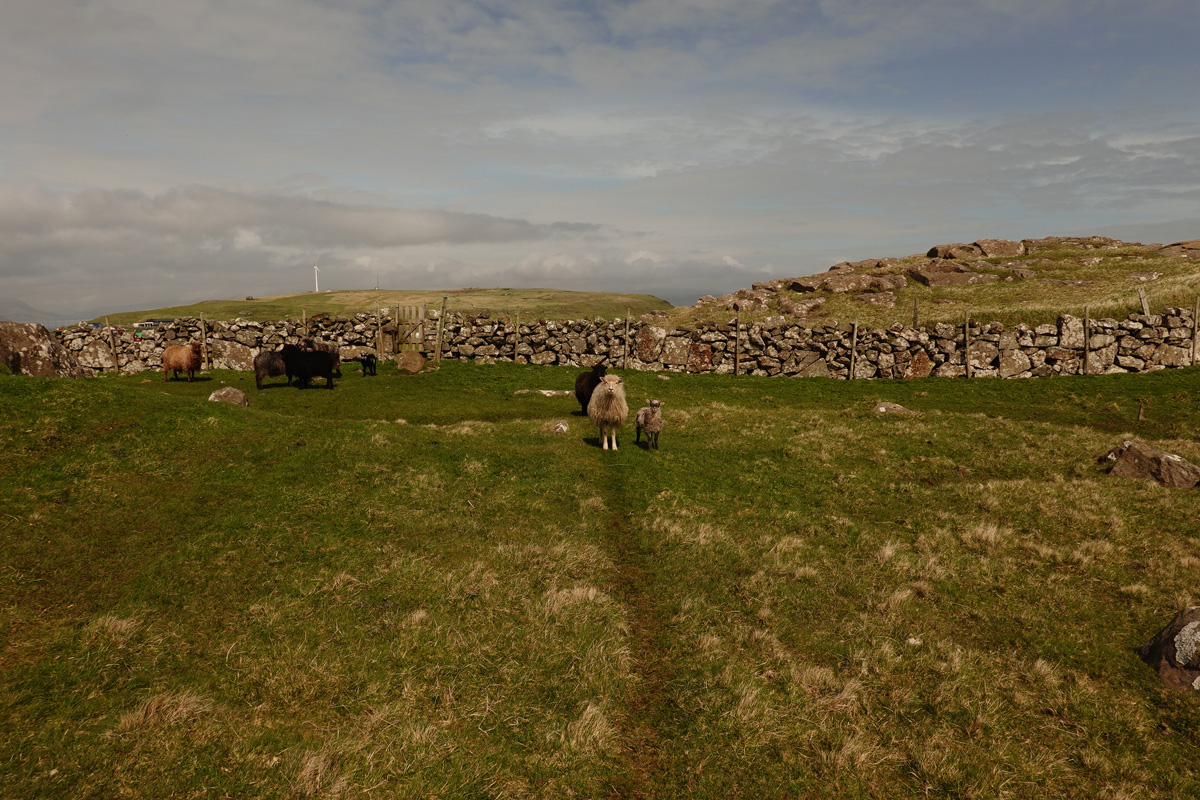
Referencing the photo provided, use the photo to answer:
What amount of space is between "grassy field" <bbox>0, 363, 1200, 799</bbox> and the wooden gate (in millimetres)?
22603

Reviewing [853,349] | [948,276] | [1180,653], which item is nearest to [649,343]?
[853,349]

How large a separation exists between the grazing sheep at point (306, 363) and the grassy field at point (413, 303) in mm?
71616

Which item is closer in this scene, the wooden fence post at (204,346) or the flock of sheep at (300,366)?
the flock of sheep at (300,366)

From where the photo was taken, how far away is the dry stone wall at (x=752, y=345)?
108 ft

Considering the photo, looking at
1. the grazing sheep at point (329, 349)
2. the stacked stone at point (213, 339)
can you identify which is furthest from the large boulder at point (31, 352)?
the stacked stone at point (213, 339)

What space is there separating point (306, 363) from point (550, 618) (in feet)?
79.1

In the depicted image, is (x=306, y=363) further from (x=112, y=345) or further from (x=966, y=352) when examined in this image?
(x=966, y=352)

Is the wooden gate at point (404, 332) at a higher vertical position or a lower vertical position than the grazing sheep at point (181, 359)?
higher

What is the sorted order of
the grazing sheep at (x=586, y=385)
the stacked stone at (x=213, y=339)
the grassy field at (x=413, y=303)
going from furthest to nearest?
the grassy field at (x=413, y=303), the stacked stone at (x=213, y=339), the grazing sheep at (x=586, y=385)

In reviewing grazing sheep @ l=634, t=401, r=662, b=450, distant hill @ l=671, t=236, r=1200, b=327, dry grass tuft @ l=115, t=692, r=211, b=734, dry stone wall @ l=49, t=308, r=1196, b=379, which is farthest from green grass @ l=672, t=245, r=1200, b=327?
dry grass tuft @ l=115, t=692, r=211, b=734

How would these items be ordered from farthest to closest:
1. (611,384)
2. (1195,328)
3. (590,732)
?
1. (1195,328)
2. (611,384)
3. (590,732)

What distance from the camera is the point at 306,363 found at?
2845 centimetres

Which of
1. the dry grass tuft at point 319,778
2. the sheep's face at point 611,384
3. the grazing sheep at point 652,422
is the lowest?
the dry grass tuft at point 319,778

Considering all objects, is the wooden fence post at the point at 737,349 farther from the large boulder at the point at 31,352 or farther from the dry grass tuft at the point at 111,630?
the dry grass tuft at the point at 111,630
